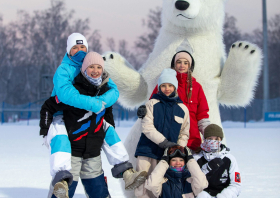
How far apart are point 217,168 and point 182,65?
2.78ft

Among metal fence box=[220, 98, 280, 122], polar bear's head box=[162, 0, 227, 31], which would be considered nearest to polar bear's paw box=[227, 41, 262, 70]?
polar bear's head box=[162, 0, 227, 31]

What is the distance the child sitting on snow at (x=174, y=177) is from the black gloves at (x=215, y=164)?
0.17 m

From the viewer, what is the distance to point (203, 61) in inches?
109

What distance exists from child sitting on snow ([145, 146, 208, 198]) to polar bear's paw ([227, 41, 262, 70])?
1.09m

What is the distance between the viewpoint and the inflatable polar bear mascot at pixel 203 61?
2.70 meters

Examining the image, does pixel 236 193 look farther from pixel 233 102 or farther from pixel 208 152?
pixel 233 102

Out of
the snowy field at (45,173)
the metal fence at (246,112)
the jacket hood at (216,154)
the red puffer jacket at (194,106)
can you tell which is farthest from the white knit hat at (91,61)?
the metal fence at (246,112)

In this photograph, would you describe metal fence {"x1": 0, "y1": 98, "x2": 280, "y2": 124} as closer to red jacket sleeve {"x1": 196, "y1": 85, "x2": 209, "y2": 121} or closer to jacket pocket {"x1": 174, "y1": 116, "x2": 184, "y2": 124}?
red jacket sleeve {"x1": 196, "y1": 85, "x2": 209, "y2": 121}

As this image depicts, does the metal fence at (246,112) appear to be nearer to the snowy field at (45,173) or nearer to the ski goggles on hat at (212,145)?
the snowy field at (45,173)

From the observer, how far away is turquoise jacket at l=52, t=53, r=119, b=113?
206 centimetres

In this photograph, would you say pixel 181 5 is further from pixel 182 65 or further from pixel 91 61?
pixel 91 61

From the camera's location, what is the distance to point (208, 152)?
7.25 ft

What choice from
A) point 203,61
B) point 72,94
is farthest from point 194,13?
point 72,94

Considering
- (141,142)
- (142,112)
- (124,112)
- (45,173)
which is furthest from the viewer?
(124,112)
